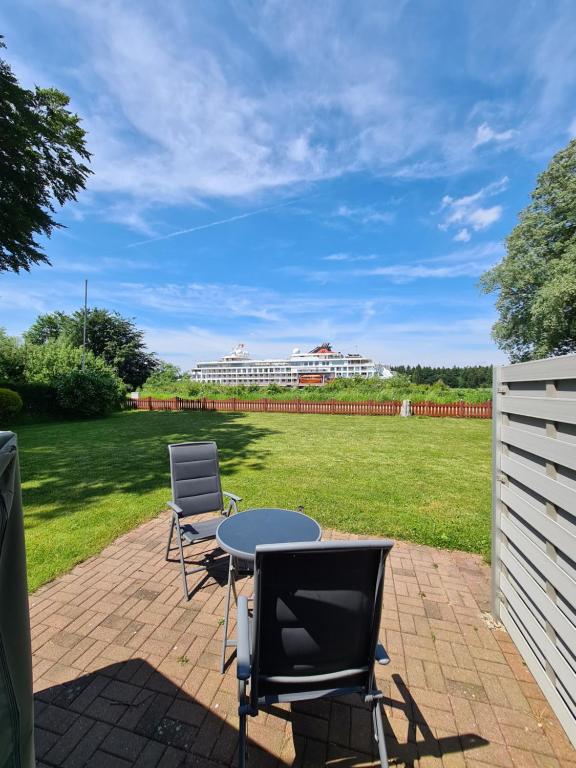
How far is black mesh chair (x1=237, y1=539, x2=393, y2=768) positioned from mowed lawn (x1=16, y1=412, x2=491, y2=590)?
272 centimetres

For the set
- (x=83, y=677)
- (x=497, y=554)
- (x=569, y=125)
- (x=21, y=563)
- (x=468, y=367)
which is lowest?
(x=83, y=677)

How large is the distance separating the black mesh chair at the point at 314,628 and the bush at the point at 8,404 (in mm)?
16948

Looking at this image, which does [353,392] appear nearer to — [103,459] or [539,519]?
[103,459]

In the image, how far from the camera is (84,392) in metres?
15.6

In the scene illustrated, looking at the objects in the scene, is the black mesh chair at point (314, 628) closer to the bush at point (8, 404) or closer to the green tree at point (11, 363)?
the bush at point (8, 404)

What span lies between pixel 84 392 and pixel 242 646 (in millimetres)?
17180

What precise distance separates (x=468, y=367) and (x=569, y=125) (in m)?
51.3

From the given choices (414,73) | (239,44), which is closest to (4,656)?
(239,44)

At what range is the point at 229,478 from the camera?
6125 mm

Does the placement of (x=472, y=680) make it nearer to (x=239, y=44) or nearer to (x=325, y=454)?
(x=325, y=454)

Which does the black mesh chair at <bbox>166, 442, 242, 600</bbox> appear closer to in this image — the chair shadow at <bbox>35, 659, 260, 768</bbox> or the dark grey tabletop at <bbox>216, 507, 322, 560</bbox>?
the dark grey tabletop at <bbox>216, 507, 322, 560</bbox>

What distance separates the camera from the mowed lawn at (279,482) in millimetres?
3947

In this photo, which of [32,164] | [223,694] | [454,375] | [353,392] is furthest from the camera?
[454,375]

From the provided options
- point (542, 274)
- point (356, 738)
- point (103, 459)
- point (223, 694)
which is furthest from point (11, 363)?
point (542, 274)
